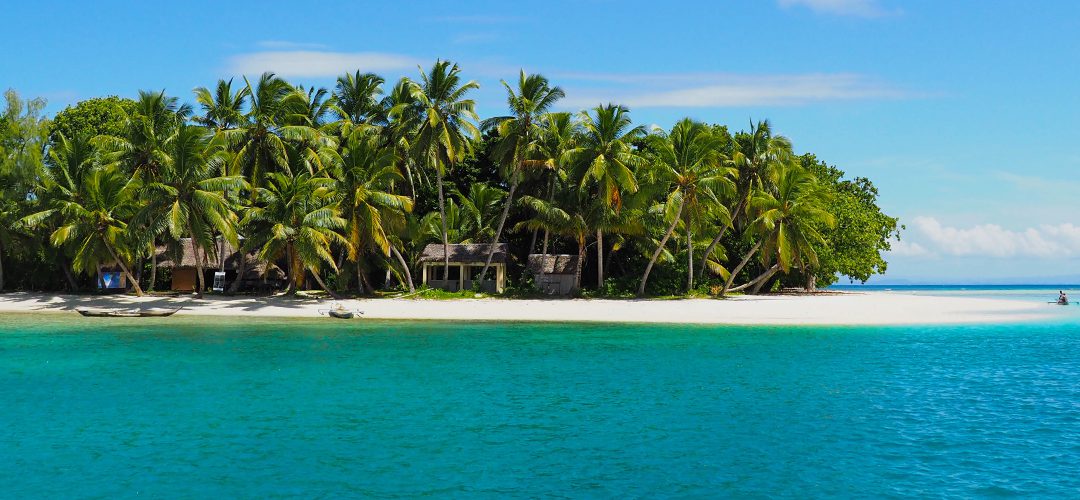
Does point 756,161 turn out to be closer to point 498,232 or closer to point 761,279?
point 761,279

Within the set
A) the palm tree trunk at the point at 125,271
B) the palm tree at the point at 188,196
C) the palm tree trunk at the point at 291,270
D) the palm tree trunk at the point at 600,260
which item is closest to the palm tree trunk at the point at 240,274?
the palm tree trunk at the point at 291,270

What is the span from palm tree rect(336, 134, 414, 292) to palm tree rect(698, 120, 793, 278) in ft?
51.9

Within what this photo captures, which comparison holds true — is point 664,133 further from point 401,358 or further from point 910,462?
point 910,462

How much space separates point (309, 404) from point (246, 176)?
2911 centimetres

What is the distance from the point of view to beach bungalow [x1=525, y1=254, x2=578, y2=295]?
41.3m

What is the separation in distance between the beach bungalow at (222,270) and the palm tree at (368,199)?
6383 millimetres

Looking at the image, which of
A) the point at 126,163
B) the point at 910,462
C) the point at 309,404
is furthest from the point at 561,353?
the point at 126,163

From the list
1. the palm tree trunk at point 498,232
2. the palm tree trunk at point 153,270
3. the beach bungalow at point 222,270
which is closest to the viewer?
the palm tree trunk at point 498,232

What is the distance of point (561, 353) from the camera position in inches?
894

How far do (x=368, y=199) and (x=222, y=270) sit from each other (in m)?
10.6

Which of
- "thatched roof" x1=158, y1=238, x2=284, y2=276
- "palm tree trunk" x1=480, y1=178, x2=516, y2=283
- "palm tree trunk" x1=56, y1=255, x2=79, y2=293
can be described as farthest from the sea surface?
"palm tree trunk" x1=56, y1=255, x2=79, y2=293

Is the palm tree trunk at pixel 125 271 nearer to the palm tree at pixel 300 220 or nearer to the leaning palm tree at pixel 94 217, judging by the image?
the leaning palm tree at pixel 94 217

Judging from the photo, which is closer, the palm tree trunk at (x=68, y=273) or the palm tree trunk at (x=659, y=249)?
the palm tree trunk at (x=659, y=249)

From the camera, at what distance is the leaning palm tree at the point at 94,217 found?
36.6 meters
